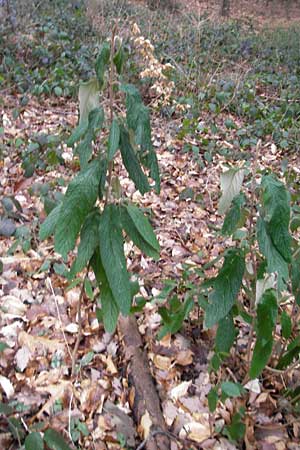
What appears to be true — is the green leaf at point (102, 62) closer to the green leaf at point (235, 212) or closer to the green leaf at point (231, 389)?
the green leaf at point (235, 212)

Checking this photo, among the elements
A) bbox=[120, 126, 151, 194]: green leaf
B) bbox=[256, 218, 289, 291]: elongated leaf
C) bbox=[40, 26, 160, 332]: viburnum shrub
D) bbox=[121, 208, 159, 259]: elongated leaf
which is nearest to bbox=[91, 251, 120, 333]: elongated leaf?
bbox=[40, 26, 160, 332]: viburnum shrub

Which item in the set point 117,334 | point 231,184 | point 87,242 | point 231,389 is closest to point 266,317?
point 231,389

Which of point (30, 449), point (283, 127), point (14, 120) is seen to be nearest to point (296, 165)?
point (283, 127)

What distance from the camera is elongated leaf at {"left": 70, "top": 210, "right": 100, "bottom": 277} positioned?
1249mm

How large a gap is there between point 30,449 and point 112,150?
867 millimetres

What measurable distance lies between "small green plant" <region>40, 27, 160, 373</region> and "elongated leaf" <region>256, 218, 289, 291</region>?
0.31 meters

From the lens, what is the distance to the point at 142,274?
229 cm

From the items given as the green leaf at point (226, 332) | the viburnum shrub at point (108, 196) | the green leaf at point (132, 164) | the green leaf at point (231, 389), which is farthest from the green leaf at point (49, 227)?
the green leaf at point (231, 389)

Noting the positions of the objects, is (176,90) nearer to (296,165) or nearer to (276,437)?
(296,165)

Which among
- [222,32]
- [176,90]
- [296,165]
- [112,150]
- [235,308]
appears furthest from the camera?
[222,32]

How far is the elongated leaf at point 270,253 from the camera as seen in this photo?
112cm

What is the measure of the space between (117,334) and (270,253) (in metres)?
0.95

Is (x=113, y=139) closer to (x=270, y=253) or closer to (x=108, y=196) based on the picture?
(x=108, y=196)

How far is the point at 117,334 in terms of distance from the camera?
1.88 meters
